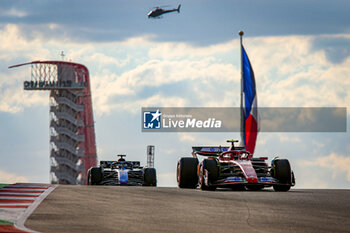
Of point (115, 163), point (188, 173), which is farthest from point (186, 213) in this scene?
point (115, 163)

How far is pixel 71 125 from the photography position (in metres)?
110

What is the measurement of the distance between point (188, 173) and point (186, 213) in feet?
29.9

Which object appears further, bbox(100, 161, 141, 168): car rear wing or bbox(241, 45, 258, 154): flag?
bbox(241, 45, 258, 154): flag

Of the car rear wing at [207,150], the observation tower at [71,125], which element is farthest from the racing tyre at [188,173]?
the observation tower at [71,125]

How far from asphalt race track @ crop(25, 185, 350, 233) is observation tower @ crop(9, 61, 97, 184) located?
92458 millimetres

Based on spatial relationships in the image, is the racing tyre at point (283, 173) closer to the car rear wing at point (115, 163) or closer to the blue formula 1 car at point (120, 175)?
the blue formula 1 car at point (120, 175)

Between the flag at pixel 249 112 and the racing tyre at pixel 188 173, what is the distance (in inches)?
478

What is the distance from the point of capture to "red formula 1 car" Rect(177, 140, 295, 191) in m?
20.5

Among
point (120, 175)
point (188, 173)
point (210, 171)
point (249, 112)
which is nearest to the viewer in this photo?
point (210, 171)

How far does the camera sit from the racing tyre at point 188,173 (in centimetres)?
2225

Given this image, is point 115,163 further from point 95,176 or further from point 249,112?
point 249,112

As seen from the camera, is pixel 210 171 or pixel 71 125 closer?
pixel 210 171

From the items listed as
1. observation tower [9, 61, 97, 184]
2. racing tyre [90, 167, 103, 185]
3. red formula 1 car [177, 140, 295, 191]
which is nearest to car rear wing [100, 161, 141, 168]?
racing tyre [90, 167, 103, 185]

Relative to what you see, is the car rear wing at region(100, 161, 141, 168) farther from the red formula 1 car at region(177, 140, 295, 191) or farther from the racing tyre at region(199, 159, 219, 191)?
the racing tyre at region(199, 159, 219, 191)
